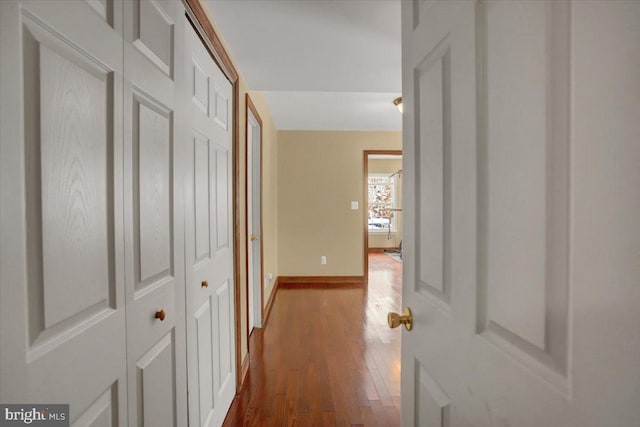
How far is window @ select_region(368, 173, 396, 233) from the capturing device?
29.9 ft

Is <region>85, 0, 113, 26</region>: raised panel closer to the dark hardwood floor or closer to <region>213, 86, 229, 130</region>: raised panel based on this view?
<region>213, 86, 229, 130</region>: raised panel

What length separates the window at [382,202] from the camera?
9.12m

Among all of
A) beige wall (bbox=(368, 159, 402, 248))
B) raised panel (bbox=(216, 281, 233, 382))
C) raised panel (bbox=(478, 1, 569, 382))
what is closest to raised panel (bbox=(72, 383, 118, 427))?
raised panel (bbox=(478, 1, 569, 382))

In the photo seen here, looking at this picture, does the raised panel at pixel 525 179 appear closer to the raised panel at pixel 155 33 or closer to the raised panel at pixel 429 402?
the raised panel at pixel 429 402

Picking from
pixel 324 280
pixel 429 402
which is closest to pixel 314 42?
pixel 429 402

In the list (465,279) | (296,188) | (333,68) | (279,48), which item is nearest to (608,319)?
(465,279)

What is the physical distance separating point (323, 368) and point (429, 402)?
1819 millimetres

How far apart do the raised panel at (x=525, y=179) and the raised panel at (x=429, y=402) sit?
0.89 ft

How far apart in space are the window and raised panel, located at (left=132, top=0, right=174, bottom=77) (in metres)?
8.19

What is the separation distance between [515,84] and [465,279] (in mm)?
359

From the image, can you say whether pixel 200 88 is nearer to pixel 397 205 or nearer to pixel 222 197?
pixel 222 197

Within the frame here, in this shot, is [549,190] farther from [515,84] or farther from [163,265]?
[163,265]

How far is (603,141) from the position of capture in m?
0.37

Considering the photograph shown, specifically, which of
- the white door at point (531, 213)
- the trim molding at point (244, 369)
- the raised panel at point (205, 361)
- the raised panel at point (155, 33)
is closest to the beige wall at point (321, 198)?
the trim molding at point (244, 369)
